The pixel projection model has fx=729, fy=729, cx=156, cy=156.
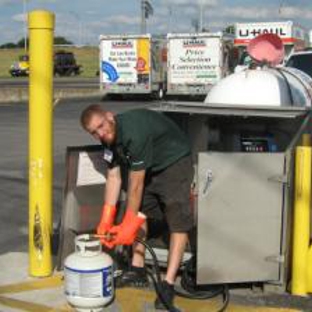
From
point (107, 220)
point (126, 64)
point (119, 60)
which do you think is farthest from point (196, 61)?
point (107, 220)

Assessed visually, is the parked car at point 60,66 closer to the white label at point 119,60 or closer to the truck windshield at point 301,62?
the white label at point 119,60

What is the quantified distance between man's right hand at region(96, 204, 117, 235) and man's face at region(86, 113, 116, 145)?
2.04 ft

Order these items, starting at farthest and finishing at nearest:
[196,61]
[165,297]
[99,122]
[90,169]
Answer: [196,61], [90,169], [165,297], [99,122]

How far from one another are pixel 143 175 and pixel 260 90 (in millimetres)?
2096

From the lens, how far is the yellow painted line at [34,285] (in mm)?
5676

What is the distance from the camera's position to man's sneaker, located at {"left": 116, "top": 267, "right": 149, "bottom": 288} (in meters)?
5.73

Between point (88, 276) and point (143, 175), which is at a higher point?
point (143, 175)

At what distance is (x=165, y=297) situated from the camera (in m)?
5.23

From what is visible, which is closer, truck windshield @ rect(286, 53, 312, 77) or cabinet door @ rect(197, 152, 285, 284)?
cabinet door @ rect(197, 152, 285, 284)

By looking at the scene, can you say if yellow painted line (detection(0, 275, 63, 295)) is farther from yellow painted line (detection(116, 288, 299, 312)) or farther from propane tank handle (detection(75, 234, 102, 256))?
propane tank handle (detection(75, 234, 102, 256))

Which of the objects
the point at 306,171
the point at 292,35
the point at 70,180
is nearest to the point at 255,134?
the point at 306,171

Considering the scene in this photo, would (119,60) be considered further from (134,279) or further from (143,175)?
(143,175)

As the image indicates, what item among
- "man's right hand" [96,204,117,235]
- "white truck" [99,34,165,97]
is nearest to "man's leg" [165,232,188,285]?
"man's right hand" [96,204,117,235]

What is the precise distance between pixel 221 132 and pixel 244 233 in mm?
1520
